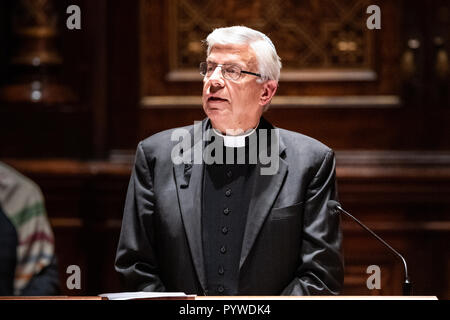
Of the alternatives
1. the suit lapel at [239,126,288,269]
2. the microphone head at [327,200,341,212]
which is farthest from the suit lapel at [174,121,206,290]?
the microphone head at [327,200,341,212]

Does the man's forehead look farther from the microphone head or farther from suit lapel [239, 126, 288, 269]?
the microphone head

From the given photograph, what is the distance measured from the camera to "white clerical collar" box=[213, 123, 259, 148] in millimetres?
3205

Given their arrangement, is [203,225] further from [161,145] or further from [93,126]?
[93,126]

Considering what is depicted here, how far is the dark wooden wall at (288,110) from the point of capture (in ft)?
15.4

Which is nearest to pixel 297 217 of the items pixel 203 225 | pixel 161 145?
pixel 203 225

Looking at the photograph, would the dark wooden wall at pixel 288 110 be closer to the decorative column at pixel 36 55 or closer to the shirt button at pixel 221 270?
the decorative column at pixel 36 55

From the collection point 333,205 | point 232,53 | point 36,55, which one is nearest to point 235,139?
point 232,53

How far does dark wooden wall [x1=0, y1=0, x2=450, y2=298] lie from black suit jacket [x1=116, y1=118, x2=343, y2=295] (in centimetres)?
162

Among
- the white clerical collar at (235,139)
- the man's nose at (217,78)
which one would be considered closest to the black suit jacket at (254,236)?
the white clerical collar at (235,139)

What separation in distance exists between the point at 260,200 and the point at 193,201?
244mm

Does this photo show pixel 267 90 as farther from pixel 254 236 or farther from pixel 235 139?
pixel 254 236

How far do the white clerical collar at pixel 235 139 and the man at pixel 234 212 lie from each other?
2cm

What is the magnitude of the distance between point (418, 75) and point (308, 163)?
6.15 ft

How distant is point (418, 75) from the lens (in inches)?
188
